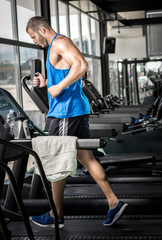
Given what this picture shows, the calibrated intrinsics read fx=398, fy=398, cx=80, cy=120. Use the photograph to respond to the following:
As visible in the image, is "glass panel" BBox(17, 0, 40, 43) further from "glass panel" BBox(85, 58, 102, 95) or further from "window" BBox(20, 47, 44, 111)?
"glass panel" BBox(85, 58, 102, 95)

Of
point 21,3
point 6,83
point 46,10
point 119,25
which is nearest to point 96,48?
point 119,25

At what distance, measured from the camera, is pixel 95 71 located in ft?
36.4

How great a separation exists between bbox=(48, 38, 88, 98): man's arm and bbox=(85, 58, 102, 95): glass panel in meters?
8.01

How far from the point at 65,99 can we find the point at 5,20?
3234 mm

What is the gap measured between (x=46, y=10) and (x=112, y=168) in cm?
361

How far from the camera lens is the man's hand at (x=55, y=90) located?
2.29 metres

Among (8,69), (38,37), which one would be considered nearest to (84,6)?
(8,69)

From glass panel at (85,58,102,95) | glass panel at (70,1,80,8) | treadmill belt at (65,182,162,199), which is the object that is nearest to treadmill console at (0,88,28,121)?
treadmill belt at (65,182,162,199)

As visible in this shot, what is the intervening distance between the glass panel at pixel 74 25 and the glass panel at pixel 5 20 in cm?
337

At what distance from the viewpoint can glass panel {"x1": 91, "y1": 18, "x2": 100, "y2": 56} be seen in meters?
10.9

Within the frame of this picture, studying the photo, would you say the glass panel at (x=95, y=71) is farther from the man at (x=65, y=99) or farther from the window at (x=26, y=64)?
the man at (x=65, y=99)

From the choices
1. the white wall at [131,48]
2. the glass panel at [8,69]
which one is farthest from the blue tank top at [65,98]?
the white wall at [131,48]

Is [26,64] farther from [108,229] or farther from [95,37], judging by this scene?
[95,37]

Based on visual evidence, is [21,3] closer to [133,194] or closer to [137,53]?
[133,194]
